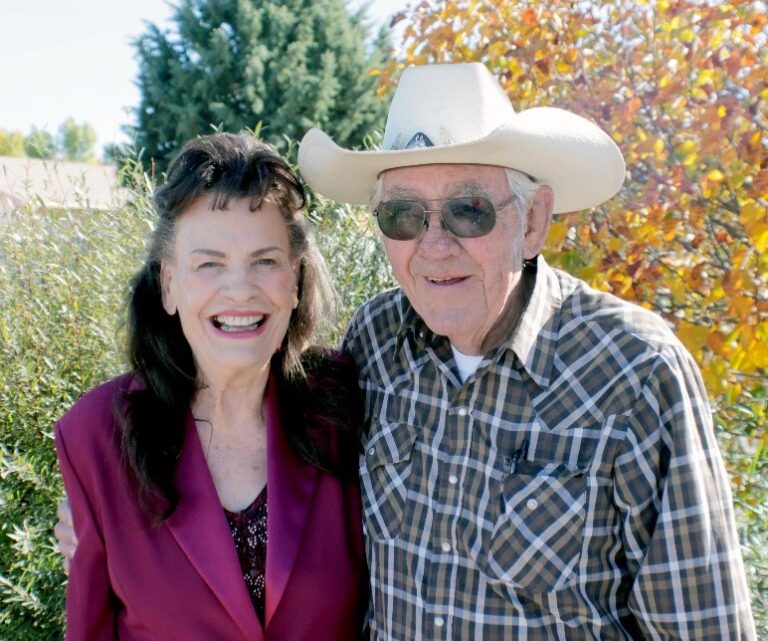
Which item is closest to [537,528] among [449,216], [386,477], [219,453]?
[386,477]

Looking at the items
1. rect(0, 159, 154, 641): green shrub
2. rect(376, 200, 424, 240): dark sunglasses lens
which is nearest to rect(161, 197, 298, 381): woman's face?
rect(376, 200, 424, 240): dark sunglasses lens

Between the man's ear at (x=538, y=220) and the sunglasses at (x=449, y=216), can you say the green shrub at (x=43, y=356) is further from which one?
the man's ear at (x=538, y=220)

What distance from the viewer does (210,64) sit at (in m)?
21.0

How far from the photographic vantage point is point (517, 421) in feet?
7.48

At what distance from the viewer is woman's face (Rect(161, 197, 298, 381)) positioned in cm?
250

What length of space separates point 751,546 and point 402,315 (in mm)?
1611

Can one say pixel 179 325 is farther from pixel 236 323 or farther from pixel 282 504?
pixel 282 504

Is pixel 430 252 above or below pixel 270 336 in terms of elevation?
above

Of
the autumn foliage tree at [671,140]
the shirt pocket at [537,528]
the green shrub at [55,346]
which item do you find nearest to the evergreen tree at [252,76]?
the green shrub at [55,346]

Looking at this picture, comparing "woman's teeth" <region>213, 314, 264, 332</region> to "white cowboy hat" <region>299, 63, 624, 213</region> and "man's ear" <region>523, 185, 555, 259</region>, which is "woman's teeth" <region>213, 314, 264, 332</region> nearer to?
"white cowboy hat" <region>299, 63, 624, 213</region>

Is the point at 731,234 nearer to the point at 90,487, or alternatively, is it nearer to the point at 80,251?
the point at 90,487

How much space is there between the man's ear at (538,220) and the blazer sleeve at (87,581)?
1.44 m

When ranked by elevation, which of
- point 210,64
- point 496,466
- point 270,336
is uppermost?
point 210,64

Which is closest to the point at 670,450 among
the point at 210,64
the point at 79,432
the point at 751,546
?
the point at 751,546
